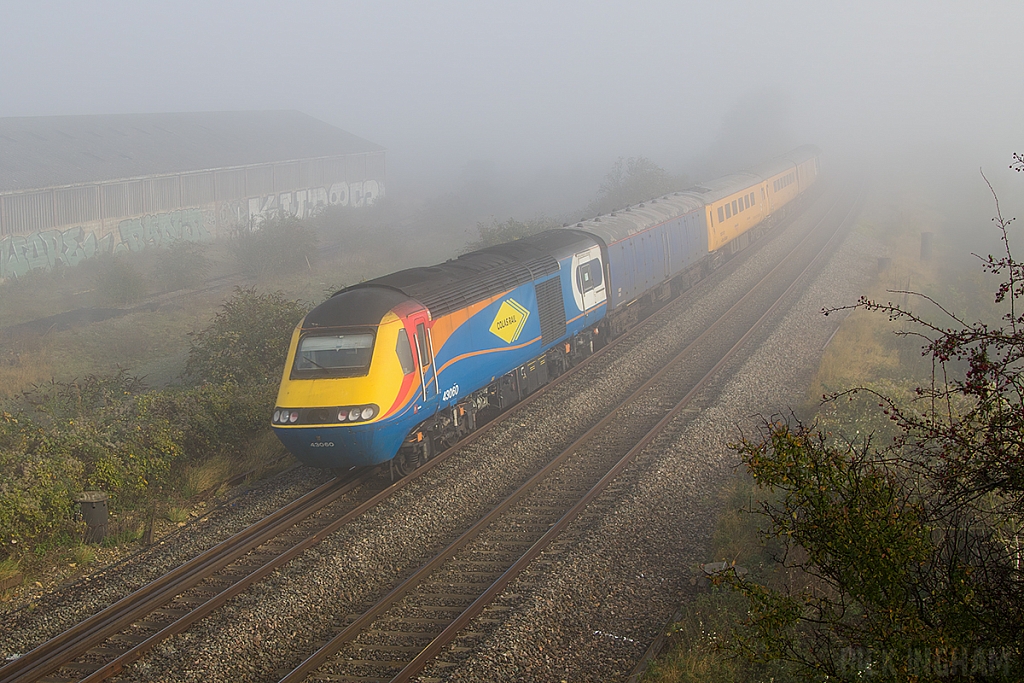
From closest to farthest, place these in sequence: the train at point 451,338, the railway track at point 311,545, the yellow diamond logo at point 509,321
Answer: the railway track at point 311,545 → the train at point 451,338 → the yellow diamond logo at point 509,321

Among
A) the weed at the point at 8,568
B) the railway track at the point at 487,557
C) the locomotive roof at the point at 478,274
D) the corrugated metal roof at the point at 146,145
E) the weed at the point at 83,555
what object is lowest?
the railway track at the point at 487,557

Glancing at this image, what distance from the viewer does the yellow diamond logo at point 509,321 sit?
15586 mm

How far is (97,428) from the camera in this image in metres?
13.7

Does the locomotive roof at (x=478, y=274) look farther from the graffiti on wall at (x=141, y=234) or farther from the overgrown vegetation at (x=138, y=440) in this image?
the graffiti on wall at (x=141, y=234)

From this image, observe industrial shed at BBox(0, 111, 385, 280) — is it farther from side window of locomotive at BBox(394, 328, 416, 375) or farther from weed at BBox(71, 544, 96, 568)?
side window of locomotive at BBox(394, 328, 416, 375)

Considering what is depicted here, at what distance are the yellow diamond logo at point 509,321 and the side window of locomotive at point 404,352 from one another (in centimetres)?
289

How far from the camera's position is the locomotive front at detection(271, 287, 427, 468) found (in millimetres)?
11977

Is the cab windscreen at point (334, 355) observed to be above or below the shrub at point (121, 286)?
above

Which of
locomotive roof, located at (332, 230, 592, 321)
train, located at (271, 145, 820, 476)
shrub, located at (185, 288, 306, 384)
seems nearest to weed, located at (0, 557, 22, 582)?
train, located at (271, 145, 820, 476)

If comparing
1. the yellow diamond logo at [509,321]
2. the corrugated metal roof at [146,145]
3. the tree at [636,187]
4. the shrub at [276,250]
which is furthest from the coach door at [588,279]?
the corrugated metal roof at [146,145]

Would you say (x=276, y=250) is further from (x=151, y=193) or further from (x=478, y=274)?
(x=478, y=274)

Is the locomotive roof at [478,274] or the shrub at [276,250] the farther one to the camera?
the shrub at [276,250]

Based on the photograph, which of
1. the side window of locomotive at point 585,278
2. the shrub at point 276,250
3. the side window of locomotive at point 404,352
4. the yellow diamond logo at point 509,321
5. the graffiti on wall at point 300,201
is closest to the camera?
the side window of locomotive at point 404,352

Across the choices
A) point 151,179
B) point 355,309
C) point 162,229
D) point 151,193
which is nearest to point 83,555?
point 355,309
